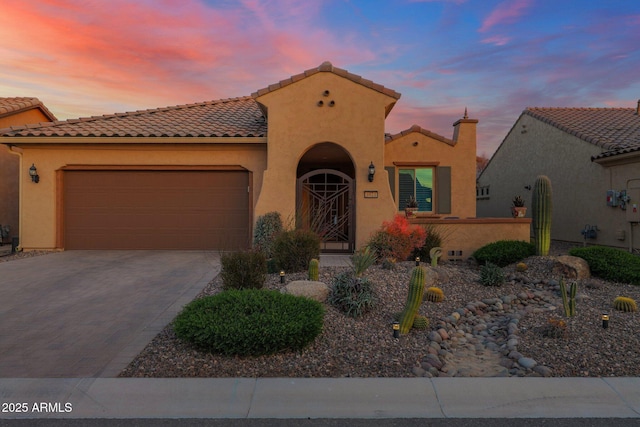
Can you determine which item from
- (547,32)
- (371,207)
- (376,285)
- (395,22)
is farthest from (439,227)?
(547,32)

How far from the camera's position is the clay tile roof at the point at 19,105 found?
1681cm

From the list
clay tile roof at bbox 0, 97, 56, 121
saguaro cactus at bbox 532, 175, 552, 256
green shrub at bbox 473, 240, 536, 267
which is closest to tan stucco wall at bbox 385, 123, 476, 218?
green shrub at bbox 473, 240, 536, 267

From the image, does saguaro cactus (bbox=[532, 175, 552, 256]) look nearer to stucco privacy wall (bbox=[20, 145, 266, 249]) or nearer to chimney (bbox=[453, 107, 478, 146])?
chimney (bbox=[453, 107, 478, 146])

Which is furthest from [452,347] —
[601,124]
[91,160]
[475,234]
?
[601,124]

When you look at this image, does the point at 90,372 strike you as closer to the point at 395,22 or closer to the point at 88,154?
the point at 88,154

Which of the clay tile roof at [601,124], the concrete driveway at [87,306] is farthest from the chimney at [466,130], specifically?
the concrete driveway at [87,306]

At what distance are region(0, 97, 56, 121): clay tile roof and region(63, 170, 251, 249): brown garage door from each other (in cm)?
579

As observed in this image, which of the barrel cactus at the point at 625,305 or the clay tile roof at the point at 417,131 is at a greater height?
the clay tile roof at the point at 417,131

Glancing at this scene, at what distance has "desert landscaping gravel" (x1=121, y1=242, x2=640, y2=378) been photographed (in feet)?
15.5

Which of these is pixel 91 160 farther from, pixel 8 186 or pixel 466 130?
pixel 466 130

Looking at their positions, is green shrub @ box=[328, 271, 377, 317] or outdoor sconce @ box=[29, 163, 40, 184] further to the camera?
outdoor sconce @ box=[29, 163, 40, 184]

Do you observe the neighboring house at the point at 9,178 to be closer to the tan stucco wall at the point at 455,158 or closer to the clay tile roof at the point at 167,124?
the clay tile roof at the point at 167,124

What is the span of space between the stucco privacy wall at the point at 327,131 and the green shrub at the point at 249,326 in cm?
722

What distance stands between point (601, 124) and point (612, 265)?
11.5 meters
